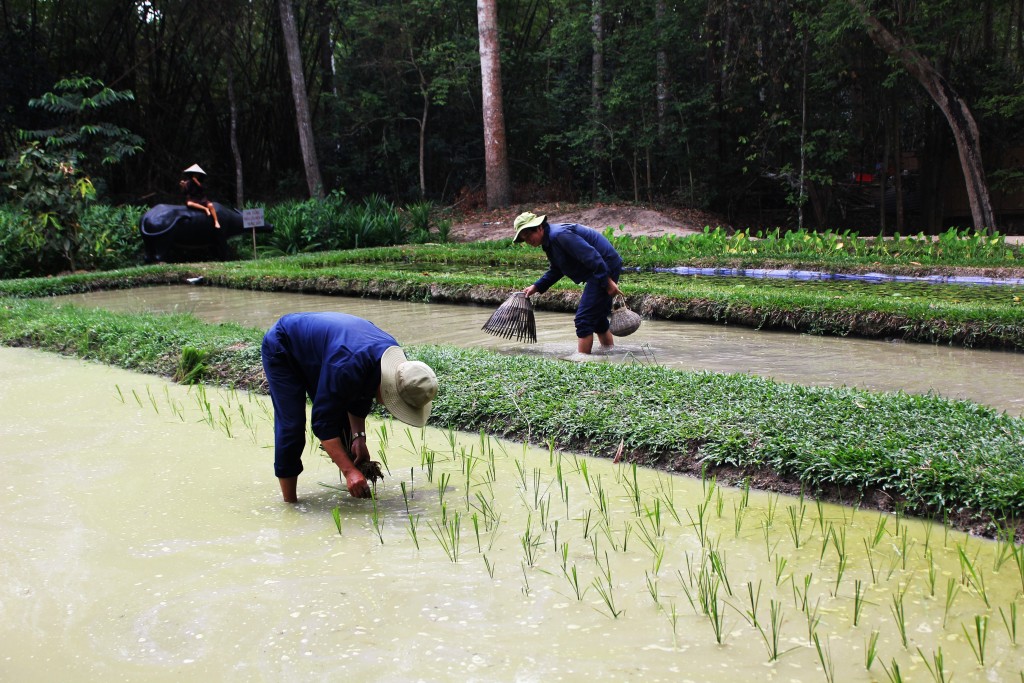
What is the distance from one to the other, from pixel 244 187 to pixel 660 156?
10.5 metres

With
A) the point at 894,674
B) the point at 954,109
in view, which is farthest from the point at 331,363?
the point at 954,109

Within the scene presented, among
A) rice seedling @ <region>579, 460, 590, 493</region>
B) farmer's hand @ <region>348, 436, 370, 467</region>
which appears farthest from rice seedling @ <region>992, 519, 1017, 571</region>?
farmer's hand @ <region>348, 436, 370, 467</region>

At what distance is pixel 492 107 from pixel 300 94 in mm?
4083

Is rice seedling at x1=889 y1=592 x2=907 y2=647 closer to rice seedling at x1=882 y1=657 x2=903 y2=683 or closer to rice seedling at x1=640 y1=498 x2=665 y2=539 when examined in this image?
rice seedling at x1=882 y1=657 x2=903 y2=683

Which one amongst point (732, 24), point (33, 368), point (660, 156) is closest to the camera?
point (33, 368)

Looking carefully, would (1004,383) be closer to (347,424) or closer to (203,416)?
(347,424)

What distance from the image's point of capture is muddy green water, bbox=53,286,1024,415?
241 inches

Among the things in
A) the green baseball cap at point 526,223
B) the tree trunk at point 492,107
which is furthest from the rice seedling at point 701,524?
the tree trunk at point 492,107

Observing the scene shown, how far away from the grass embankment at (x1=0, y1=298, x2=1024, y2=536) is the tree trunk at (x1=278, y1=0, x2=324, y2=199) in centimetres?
1427

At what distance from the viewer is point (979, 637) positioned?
263cm

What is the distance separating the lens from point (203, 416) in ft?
19.0

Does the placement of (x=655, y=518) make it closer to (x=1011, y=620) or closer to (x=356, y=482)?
(x=356, y=482)

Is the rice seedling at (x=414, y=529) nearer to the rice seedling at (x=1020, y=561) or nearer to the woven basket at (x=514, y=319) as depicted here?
the rice seedling at (x=1020, y=561)

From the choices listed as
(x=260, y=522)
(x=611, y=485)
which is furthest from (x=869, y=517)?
(x=260, y=522)
